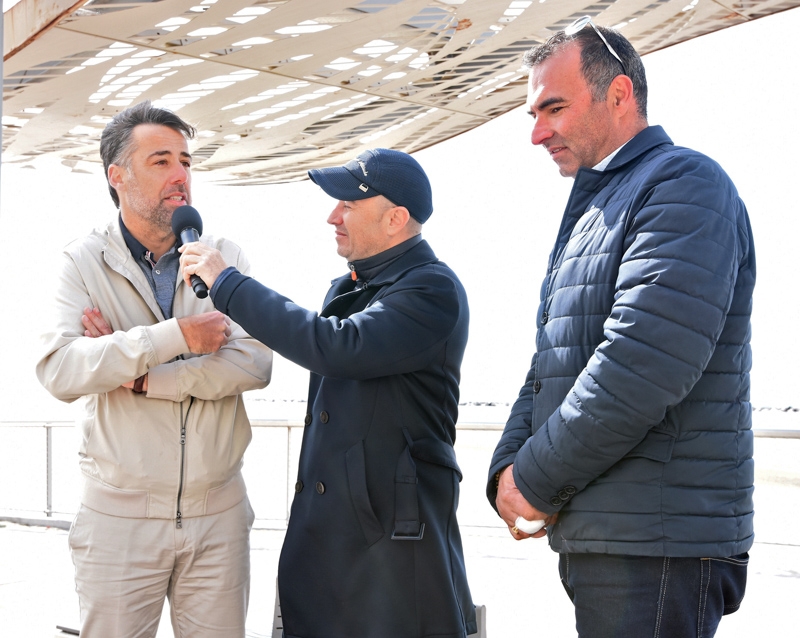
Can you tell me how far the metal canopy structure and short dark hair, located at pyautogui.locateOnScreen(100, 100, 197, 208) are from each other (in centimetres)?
669

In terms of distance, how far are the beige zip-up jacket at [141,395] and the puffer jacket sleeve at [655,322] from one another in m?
1.16

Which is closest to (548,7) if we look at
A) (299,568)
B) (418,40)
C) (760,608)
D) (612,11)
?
(612,11)

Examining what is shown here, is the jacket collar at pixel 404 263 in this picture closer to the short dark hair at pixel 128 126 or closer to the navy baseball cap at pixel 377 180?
the navy baseball cap at pixel 377 180

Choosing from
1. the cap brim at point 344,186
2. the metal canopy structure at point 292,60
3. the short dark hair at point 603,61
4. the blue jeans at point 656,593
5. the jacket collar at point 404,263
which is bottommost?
the blue jeans at point 656,593

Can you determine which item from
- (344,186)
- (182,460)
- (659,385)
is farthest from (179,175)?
(659,385)

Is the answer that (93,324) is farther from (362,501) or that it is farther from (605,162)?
(605,162)

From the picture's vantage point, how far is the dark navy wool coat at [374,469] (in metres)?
2.28

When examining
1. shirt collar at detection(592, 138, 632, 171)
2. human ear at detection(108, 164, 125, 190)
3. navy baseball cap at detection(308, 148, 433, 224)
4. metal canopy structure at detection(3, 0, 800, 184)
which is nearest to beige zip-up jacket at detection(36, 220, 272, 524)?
human ear at detection(108, 164, 125, 190)

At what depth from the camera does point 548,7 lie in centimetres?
1052

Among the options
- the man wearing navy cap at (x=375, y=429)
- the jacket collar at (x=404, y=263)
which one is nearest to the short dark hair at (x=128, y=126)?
the man wearing navy cap at (x=375, y=429)

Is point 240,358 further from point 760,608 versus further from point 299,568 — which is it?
point 760,608

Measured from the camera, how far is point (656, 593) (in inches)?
75.7

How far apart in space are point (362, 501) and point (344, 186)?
929 mm

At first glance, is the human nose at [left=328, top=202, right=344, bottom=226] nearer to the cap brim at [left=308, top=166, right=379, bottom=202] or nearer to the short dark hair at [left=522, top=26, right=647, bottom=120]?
the cap brim at [left=308, top=166, right=379, bottom=202]
